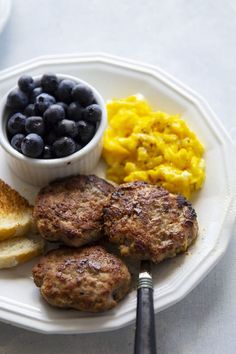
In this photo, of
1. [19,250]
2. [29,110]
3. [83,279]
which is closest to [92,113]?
[29,110]

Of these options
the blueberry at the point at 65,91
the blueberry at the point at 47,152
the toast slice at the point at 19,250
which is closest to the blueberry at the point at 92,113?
the blueberry at the point at 65,91

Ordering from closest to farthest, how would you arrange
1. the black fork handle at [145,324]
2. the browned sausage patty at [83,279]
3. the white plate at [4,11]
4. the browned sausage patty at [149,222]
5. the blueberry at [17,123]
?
the black fork handle at [145,324] → the browned sausage patty at [83,279] → the browned sausage patty at [149,222] → the blueberry at [17,123] → the white plate at [4,11]

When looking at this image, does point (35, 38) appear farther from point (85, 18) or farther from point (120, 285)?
point (120, 285)

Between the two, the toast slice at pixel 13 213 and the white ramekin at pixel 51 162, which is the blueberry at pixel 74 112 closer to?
the white ramekin at pixel 51 162

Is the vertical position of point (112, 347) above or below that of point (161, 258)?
below

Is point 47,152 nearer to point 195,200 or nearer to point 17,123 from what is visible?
point 17,123

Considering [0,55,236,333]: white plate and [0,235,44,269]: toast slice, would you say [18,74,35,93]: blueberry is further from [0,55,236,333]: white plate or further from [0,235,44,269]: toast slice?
[0,235,44,269]: toast slice

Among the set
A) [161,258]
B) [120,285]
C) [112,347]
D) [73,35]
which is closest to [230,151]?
[161,258]
